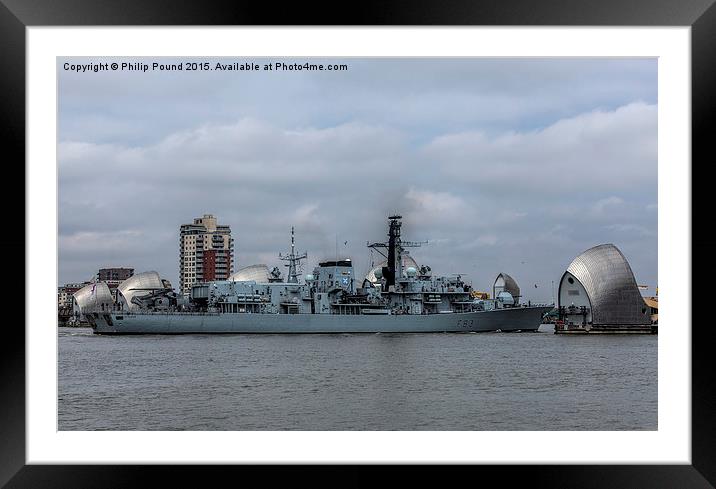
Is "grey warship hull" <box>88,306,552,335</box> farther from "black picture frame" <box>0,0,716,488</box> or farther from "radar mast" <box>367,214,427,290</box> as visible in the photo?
"black picture frame" <box>0,0,716,488</box>

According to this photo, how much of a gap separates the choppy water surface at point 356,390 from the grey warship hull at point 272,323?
10.1 meters

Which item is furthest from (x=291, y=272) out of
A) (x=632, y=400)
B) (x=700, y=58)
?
(x=700, y=58)

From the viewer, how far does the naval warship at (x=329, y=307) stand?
1288 inches

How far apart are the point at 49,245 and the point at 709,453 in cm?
373

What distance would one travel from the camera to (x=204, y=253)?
59062mm

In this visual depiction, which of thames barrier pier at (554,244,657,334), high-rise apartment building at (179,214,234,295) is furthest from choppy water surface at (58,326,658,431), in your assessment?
high-rise apartment building at (179,214,234,295)

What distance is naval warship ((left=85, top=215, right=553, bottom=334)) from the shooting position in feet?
107

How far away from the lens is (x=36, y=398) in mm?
4348

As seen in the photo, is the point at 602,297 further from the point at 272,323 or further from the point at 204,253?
the point at 204,253

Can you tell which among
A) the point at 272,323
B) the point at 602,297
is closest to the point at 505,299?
the point at 602,297

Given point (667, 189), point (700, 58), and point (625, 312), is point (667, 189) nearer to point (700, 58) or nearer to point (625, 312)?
point (700, 58)
